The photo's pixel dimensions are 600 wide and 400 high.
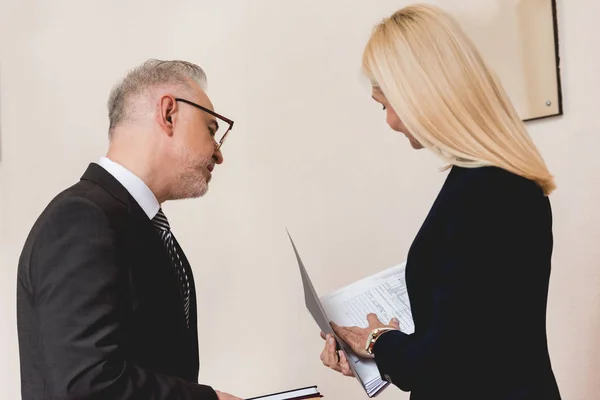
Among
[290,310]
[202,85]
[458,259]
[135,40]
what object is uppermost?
[135,40]

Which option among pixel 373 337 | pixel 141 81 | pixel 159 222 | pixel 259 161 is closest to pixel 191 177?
pixel 159 222

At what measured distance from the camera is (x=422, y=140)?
1.26 m

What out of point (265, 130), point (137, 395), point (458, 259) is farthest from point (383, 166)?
point (137, 395)

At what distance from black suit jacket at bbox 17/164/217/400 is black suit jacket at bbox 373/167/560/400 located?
0.46 m

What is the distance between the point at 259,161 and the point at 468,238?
1.41 metres

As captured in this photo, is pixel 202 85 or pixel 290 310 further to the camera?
pixel 290 310

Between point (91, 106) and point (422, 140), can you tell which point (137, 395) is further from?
point (91, 106)

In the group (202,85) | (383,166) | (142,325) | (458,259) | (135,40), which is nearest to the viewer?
(458,259)

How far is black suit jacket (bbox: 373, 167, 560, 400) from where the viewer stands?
3.80 ft

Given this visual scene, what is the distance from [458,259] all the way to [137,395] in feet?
1.99

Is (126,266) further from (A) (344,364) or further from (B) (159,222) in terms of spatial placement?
(A) (344,364)

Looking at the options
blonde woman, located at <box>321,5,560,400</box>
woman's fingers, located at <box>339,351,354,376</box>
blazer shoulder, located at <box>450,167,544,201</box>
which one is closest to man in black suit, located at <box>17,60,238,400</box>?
woman's fingers, located at <box>339,351,354,376</box>

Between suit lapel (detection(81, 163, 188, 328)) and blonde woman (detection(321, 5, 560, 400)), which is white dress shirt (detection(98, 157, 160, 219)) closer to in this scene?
suit lapel (detection(81, 163, 188, 328))

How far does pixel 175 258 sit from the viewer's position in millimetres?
1518
